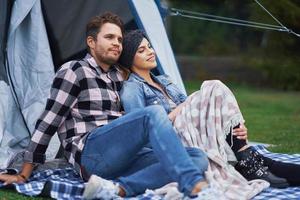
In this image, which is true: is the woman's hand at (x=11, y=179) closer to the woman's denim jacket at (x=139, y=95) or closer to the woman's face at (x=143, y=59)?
the woman's denim jacket at (x=139, y=95)

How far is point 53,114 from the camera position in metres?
3.40

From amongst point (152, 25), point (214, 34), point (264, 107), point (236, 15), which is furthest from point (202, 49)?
point (152, 25)

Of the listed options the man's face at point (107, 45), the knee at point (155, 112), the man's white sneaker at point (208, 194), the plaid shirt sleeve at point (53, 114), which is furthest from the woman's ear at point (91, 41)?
the man's white sneaker at point (208, 194)

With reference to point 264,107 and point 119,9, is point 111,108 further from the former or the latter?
point 264,107

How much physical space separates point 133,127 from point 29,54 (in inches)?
51.3

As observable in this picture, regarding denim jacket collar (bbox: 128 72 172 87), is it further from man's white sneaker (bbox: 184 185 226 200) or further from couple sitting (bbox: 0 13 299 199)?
man's white sneaker (bbox: 184 185 226 200)

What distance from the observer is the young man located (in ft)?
9.82

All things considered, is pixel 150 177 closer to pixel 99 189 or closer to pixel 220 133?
pixel 99 189

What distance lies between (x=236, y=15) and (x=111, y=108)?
10.4 meters

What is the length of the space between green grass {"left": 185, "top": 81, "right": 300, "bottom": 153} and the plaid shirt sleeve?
2.14 m

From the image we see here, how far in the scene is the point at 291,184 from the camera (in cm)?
351

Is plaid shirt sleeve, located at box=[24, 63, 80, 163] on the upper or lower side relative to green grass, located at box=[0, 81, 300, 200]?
upper

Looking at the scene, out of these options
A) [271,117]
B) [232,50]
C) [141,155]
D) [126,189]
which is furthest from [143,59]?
[232,50]

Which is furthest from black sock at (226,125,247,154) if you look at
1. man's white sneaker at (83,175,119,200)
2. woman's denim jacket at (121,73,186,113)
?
man's white sneaker at (83,175,119,200)
